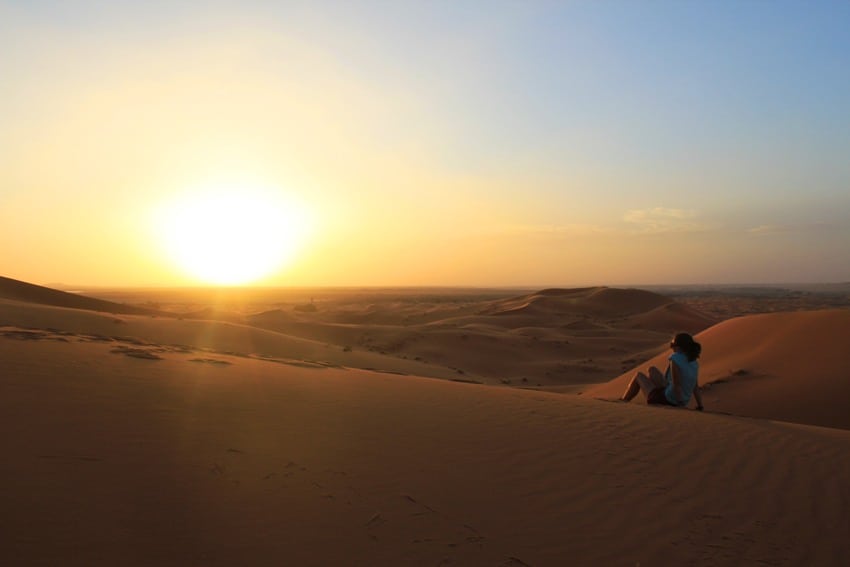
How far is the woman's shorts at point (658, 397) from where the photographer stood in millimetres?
8836

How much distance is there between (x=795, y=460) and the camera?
608 cm

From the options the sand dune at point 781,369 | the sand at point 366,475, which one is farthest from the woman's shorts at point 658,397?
the sand dune at point 781,369

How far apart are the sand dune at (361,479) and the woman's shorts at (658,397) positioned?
159 cm

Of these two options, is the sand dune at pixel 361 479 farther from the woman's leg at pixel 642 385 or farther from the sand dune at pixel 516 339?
the sand dune at pixel 516 339

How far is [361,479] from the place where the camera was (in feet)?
14.3

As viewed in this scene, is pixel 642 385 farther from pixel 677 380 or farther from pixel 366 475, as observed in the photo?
pixel 366 475

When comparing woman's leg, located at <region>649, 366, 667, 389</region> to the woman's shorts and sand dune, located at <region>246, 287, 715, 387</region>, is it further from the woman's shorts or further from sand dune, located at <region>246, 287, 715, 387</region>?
sand dune, located at <region>246, 287, 715, 387</region>

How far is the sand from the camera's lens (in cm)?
338

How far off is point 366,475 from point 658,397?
603cm

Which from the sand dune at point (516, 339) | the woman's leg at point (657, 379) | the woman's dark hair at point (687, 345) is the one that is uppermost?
the woman's dark hair at point (687, 345)

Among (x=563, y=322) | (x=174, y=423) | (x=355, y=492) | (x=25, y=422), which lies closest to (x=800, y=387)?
(x=355, y=492)

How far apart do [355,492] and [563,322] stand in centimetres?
3333

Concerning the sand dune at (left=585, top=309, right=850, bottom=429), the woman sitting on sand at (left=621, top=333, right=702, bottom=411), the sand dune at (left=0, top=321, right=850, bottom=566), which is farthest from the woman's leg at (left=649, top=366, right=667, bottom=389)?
the sand dune at (left=585, top=309, right=850, bottom=429)

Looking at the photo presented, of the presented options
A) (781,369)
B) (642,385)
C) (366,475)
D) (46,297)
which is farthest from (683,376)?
(46,297)
